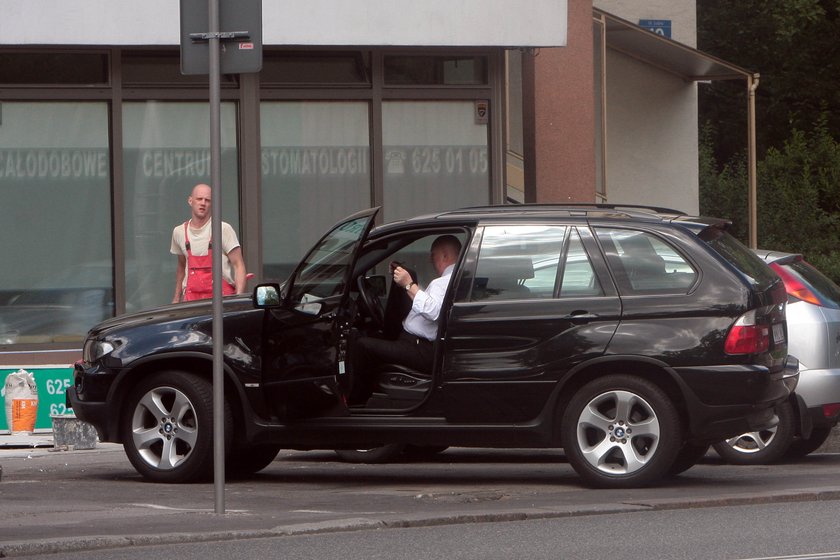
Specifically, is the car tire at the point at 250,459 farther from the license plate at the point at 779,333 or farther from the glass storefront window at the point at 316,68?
the glass storefront window at the point at 316,68

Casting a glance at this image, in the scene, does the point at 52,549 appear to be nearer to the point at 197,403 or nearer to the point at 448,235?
the point at 197,403

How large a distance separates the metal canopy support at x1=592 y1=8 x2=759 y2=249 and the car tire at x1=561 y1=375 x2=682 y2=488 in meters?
11.1

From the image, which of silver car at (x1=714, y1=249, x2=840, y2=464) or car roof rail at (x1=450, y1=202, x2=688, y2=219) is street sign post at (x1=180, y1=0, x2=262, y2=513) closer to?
car roof rail at (x1=450, y1=202, x2=688, y2=219)

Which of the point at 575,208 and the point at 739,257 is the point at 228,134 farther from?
the point at 739,257

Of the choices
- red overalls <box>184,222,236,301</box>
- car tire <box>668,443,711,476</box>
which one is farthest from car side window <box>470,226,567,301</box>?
red overalls <box>184,222,236,301</box>

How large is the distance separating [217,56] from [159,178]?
274 inches

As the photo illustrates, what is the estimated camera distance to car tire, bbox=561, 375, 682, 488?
9.59m

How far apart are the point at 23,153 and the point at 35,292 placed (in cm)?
126

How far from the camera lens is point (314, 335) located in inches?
401

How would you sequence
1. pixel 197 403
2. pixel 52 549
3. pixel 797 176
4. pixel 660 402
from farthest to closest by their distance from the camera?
pixel 797 176, pixel 197 403, pixel 660 402, pixel 52 549

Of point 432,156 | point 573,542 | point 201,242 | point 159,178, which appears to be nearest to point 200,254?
point 201,242

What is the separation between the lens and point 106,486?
34.6 feet

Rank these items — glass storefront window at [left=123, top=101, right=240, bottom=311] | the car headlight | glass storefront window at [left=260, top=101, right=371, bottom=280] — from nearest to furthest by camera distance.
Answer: the car headlight, glass storefront window at [left=123, top=101, right=240, bottom=311], glass storefront window at [left=260, top=101, right=371, bottom=280]

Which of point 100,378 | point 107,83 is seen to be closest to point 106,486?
point 100,378
